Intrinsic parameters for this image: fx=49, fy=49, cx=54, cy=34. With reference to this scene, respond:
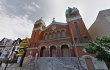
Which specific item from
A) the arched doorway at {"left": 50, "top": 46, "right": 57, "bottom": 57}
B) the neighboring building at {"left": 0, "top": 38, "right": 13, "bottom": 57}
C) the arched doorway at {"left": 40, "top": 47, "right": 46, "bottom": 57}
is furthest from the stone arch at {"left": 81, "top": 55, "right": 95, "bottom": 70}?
the neighboring building at {"left": 0, "top": 38, "right": 13, "bottom": 57}

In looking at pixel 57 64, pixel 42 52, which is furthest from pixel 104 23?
pixel 42 52

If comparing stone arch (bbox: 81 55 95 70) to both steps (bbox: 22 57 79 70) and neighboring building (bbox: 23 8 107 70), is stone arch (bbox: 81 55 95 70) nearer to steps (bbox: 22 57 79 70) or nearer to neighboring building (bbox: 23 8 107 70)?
neighboring building (bbox: 23 8 107 70)

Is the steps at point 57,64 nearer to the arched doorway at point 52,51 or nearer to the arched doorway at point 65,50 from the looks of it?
the arched doorway at point 65,50

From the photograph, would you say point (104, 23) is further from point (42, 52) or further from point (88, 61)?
point (42, 52)

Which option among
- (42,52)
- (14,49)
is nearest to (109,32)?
(42,52)

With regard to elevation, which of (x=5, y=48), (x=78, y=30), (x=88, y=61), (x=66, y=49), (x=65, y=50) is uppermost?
(x=78, y=30)

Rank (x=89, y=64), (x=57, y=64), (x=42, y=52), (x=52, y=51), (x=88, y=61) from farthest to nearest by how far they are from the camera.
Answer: (x=42, y=52)
(x=52, y=51)
(x=57, y=64)
(x=88, y=61)
(x=89, y=64)

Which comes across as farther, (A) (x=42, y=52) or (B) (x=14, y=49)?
(B) (x=14, y=49)

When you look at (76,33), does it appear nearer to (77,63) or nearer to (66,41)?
(66,41)

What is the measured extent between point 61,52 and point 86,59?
5.03 meters

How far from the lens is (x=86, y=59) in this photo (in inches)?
347

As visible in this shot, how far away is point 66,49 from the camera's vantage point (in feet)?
39.3

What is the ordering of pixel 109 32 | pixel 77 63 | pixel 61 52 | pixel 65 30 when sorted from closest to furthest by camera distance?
pixel 77 63
pixel 109 32
pixel 61 52
pixel 65 30

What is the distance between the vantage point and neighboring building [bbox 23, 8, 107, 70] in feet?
27.5
